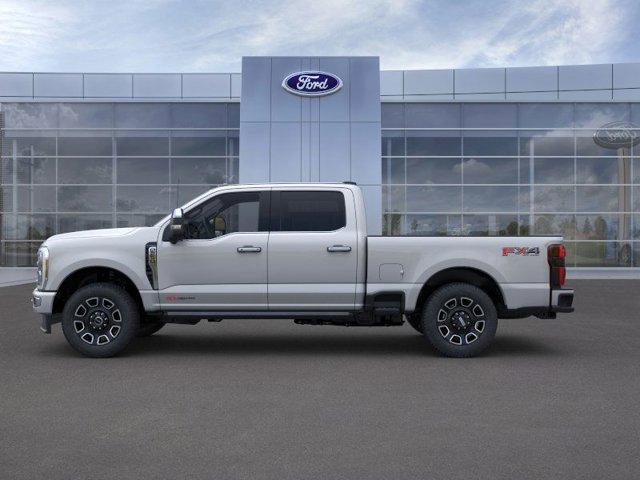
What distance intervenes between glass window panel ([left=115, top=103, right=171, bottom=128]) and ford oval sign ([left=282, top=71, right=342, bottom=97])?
21.2ft

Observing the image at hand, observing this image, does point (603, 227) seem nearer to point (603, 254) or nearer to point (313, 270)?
point (603, 254)

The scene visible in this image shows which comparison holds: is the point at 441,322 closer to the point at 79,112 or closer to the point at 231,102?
the point at 231,102

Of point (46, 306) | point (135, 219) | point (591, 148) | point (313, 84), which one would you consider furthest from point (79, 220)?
point (46, 306)

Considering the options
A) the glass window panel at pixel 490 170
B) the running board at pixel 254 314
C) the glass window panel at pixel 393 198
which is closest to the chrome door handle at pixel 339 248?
the running board at pixel 254 314

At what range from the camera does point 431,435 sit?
207 inches

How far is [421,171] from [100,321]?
79.8 ft

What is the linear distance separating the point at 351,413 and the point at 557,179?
28.2m

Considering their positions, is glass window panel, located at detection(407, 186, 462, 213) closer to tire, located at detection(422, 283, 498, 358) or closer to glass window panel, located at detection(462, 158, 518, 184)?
glass window panel, located at detection(462, 158, 518, 184)

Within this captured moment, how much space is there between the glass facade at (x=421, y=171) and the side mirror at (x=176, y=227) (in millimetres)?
23105

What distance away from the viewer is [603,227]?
3169cm

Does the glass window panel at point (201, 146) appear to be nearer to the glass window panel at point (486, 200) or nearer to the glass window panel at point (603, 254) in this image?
the glass window panel at point (486, 200)

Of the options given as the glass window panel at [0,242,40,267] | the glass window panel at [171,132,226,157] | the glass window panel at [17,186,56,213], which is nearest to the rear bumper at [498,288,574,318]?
the glass window panel at [171,132,226,157]

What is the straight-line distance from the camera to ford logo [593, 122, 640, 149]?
104ft

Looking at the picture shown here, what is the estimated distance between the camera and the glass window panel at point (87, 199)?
3180 centimetres
